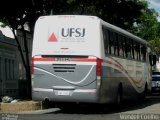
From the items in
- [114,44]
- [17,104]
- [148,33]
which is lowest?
[17,104]

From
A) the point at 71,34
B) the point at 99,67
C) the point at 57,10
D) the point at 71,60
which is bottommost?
the point at 99,67

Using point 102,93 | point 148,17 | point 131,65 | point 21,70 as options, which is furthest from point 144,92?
point 148,17

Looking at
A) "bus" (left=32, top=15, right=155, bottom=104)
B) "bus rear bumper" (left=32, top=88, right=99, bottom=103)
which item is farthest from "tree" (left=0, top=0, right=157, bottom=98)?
"bus rear bumper" (left=32, top=88, right=99, bottom=103)

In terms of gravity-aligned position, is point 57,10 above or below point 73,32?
above

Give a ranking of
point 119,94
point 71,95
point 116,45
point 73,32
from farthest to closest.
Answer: point 119,94 < point 116,45 < point 73,32 < point 71,95

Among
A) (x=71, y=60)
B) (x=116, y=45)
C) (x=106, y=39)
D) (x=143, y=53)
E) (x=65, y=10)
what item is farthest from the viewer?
(x=65, y=10)

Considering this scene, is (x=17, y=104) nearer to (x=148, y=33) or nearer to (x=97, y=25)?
(x=97, y=25)

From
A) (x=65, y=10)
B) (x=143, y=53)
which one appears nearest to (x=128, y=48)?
(x=143, y=53)

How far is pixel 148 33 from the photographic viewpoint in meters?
105

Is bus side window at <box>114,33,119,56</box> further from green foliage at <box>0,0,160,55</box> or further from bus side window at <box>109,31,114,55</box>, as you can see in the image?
green foliage at <box>0,0,160,55</box>

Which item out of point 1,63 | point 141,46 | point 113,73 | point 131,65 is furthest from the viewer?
point 1,63

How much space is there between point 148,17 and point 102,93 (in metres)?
75.8

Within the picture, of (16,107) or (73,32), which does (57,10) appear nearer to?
(16,107)

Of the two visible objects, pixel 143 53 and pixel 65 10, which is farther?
pixel 65 10
